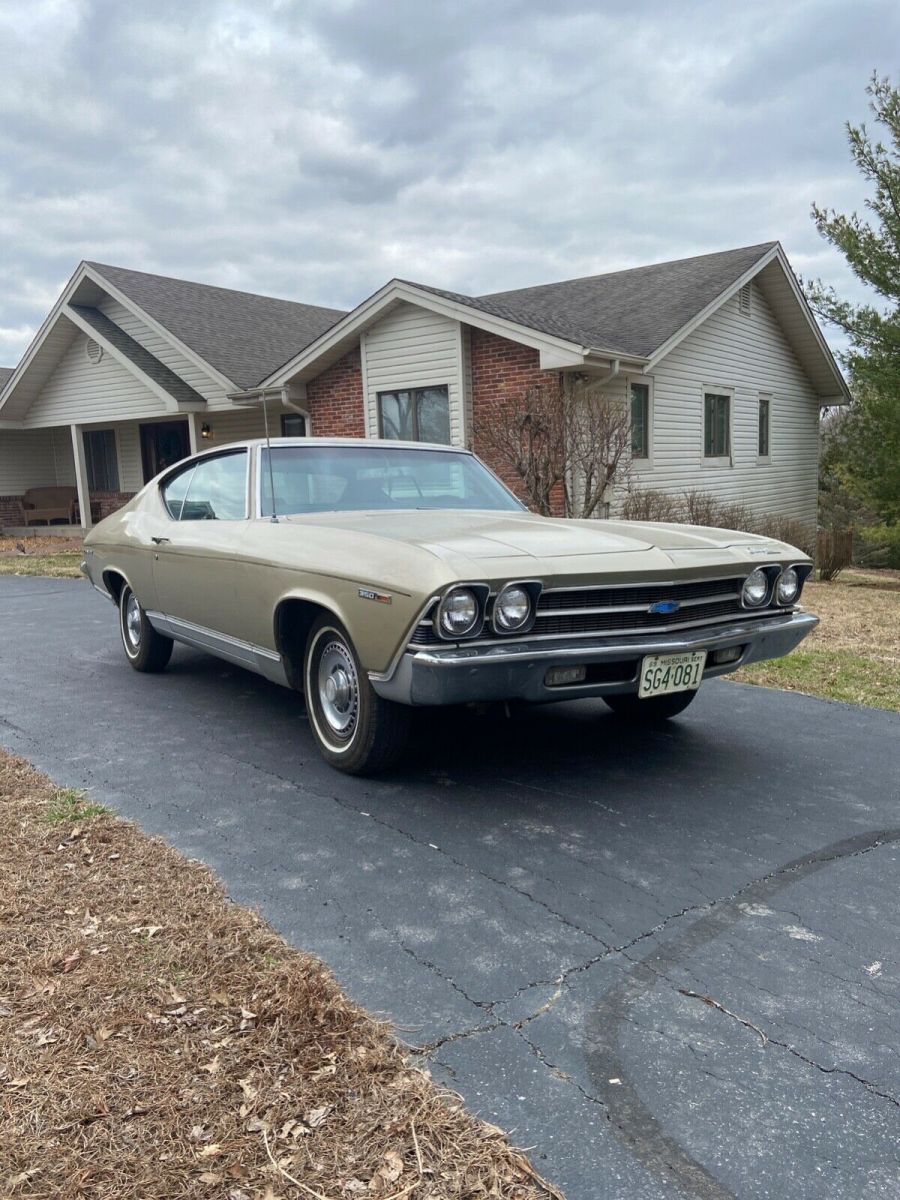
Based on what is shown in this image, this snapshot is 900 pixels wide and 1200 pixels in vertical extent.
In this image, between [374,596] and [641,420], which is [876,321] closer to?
[641,420]

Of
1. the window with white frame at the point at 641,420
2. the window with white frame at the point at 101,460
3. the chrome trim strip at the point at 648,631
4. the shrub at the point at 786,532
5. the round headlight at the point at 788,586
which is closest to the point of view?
the chrome trim strip at the point at 648,631

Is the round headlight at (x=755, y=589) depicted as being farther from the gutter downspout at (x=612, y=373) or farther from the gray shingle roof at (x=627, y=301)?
the gutter downspout at (x=612, y=373)

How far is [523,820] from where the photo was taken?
372 centimetres

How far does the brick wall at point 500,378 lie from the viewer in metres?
12.7

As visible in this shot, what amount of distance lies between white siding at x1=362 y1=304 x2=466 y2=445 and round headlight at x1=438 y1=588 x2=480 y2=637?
10.4 meters

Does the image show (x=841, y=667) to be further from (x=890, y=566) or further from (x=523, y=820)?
(x=890, y=566)

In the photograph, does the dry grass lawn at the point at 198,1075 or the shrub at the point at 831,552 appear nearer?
the dry grass lawn at the point at 198,1075

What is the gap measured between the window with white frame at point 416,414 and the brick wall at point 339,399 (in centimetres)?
42

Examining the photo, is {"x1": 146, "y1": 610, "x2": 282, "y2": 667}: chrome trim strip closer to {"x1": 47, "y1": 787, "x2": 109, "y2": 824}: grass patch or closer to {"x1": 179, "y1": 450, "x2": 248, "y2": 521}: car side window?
{"x1": 179, "y1": 450, "x2": 248, "y2": 521}: car side window

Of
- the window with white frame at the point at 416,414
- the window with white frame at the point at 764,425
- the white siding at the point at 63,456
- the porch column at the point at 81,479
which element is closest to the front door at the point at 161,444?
the porch column at the point at 81,479

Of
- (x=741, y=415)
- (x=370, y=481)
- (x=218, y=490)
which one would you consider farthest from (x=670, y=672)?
(x=741, y=415)

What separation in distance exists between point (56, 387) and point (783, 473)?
16.3m

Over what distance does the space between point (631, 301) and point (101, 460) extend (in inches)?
532

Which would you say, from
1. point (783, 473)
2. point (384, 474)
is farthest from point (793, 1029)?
point (783, 473)
